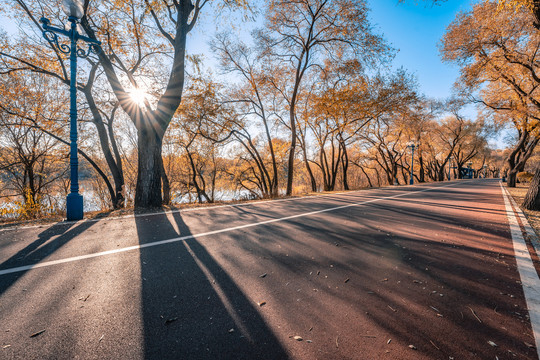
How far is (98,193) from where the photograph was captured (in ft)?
78.2

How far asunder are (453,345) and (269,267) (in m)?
1.87

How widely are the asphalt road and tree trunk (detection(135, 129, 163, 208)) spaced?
9.65 ft

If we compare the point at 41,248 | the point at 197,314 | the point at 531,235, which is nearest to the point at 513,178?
the point at 531,235

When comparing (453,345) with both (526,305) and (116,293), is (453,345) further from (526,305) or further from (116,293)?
(116,293)

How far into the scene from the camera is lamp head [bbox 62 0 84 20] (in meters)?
4.97

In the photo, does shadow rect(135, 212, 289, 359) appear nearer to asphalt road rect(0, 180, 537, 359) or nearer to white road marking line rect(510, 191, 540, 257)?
asphalt road rect(0, 180, 537, 359)

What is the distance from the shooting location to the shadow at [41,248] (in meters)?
2.49

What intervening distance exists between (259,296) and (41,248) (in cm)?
366

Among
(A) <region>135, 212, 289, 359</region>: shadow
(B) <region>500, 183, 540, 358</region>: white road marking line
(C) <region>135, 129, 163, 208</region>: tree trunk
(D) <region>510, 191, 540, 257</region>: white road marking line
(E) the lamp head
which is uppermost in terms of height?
(E) the lamp head

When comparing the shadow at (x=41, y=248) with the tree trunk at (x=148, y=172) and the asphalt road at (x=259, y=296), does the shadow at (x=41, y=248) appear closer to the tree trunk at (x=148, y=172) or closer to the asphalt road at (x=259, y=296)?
the asphalt road at (x=259, y=296)

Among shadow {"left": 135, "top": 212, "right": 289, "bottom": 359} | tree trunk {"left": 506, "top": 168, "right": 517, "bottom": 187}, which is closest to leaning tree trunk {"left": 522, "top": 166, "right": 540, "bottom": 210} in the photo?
shadow {"left": 135, "top": 212, "right": 289, "bottom": 359}

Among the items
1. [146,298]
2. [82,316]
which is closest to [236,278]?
[146,298]

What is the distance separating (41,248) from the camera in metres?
3.33

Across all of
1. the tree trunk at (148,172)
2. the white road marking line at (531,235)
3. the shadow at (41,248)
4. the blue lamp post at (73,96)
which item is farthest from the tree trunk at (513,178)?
the blue lamp post at (73,96)
